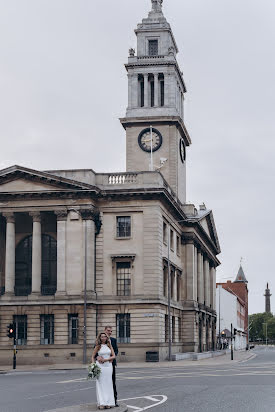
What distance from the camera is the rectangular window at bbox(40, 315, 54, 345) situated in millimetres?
59250

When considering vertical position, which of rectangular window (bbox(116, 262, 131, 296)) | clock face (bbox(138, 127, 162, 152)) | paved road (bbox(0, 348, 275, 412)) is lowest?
paved road (bbox(0, 348, 275, 412))

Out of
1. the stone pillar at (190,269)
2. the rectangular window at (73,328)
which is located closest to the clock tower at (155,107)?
the stone pillar at (190,269)

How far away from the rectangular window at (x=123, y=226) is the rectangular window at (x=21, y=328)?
996 centimetres

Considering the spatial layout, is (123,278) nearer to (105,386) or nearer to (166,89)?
(166,89)

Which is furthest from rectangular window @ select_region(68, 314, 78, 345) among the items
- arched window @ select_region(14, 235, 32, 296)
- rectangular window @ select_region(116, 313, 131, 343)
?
arched window @ select_region(14, 235, 32, 296)

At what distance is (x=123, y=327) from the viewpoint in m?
60.3

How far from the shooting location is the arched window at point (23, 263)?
63656 millimetres

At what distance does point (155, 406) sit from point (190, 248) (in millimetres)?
58091

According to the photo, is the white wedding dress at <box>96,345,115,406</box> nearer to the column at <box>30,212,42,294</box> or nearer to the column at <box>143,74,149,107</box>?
the column at <box>30,212,42,294</box>

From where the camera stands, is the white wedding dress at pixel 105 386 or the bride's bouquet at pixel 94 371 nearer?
the bride's bouquet at pixel 94 371

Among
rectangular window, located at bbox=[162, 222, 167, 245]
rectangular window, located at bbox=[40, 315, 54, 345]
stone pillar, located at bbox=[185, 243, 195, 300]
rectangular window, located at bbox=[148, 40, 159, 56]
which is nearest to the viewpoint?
rectangular window, located at bbox=[40, 315, 54, 345]

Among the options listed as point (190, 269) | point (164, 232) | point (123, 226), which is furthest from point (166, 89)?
point (123, 226)

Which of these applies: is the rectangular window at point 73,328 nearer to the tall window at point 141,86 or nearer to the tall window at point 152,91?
the tall window at point 152,91

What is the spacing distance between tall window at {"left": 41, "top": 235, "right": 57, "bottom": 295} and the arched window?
1.30 meters
